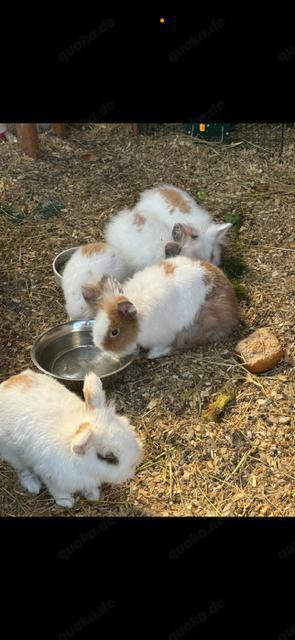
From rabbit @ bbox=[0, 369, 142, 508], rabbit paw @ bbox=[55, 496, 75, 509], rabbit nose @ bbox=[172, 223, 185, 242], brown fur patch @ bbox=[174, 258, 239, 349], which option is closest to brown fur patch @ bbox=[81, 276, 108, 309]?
brown fur patch @ bbox=[174, 258, 239, 349]

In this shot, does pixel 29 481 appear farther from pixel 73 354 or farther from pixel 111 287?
pixel 111 287

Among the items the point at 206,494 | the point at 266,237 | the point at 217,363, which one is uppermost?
the point at 266,237

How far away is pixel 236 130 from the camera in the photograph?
7.67 m

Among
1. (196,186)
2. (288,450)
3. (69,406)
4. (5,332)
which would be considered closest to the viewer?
(69,406)

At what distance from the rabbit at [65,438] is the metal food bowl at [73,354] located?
906mm

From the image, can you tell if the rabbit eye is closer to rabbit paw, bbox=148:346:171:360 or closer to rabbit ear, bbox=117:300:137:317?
rabbit ear, bbox=117:300:137:317

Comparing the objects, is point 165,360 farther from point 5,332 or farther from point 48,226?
point 48,226

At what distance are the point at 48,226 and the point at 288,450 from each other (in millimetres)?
3286

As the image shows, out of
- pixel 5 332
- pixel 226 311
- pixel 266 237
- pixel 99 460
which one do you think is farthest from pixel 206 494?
pixel 266 237

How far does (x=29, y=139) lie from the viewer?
7.04 m

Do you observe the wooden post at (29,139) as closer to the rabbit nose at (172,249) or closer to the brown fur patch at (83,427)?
the rabbit nose at (172,249)

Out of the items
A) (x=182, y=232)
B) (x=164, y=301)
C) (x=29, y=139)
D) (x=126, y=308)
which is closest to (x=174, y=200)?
(x=182, y=232)

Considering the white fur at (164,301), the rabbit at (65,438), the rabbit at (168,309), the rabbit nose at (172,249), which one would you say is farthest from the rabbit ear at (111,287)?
the rabbit at (65,438)

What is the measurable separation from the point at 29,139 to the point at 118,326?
136 inches
